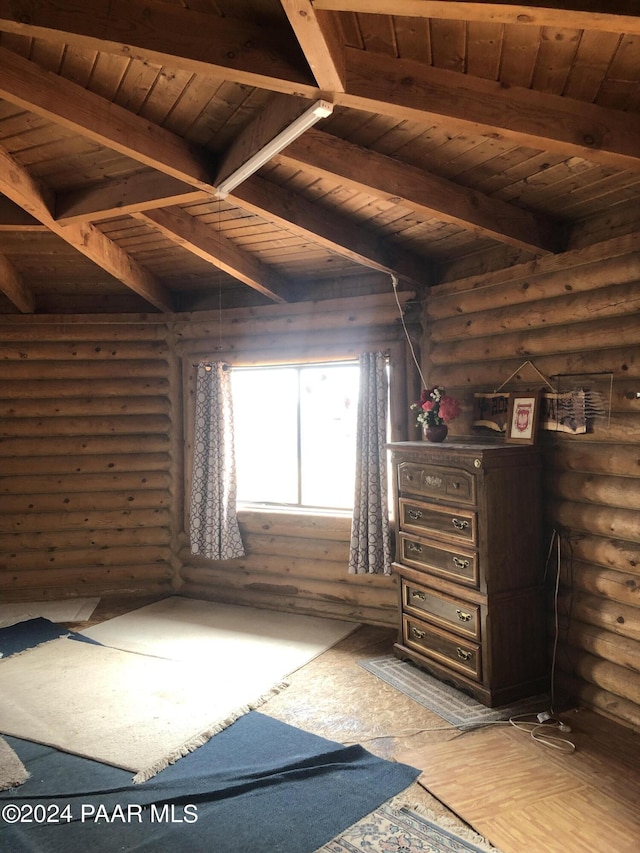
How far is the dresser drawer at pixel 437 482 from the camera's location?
429 centimetres

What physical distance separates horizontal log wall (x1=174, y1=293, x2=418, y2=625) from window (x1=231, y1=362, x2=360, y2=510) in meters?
0.25

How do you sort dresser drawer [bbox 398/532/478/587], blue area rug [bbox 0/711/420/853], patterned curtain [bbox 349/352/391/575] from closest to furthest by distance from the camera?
blue area rug [bbox 0/711/420/853], dresser drawer [bbox 398/532/478/587], patterned curtain [bbox 349/352/391/575]

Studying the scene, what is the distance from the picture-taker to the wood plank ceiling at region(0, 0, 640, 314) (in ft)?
8.63

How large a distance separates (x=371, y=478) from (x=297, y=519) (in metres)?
1.05

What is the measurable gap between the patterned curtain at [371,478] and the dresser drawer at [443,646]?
0.75 meters

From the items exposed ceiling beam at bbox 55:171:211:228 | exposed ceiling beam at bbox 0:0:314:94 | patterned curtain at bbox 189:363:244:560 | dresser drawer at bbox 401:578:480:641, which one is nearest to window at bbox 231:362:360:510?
patterned curtain at bbox 189:363:244:560

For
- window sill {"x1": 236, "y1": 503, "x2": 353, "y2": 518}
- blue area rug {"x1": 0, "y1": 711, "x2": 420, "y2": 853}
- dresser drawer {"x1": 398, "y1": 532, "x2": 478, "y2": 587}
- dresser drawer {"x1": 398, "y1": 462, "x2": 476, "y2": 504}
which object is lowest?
blue area rug {"x1": 0, "y1": 711, "x2": 420, "y2": 853}

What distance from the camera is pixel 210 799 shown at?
3.26 metres

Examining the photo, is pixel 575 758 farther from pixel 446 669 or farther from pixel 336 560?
pixel 336 560

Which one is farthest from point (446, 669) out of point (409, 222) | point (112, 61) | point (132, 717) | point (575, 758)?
point (112, 61)

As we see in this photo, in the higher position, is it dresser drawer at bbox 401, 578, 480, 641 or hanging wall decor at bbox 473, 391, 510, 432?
hanging wall decor at bbox 473, 391, 510, 432

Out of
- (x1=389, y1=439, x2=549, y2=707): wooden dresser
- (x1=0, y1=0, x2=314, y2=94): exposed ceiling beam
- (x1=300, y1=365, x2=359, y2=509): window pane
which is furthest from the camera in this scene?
(x1=300, y1=365, x2=359, y2=509): window pane

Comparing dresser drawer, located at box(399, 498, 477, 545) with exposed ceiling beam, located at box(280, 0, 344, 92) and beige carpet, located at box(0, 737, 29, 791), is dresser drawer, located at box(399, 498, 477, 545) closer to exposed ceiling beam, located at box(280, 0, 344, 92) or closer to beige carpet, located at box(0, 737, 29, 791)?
exposed ceiling beam, located at box(280, 0, 344, 92)

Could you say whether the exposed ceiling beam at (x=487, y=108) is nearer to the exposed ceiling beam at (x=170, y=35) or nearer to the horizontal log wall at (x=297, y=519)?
the exposed ceiling beam at (x=170, y=35)
